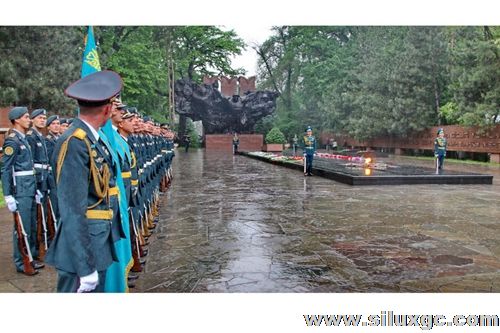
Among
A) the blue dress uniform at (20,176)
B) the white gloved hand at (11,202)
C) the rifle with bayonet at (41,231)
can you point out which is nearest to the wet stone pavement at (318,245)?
the rifle with bayonet at (41,231)

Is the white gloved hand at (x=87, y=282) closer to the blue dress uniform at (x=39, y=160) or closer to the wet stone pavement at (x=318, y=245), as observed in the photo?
the wet stone pavement at (x=318, y=245)

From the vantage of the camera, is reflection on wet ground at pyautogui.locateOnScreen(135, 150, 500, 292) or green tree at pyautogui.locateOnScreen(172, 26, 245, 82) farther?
green tree at pyautogui.locateOnScreen(172, 26, 245, 82)

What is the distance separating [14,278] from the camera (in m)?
4.69

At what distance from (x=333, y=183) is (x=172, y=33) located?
28708 millimetres

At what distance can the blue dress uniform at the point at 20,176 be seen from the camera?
502 cm

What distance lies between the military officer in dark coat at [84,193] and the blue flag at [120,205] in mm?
285

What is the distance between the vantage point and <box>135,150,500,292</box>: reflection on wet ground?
445 centimetres

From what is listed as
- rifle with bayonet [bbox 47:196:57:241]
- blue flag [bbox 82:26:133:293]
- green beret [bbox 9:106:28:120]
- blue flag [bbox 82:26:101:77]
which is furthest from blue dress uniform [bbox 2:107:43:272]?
blue flag [bbox 82:26:101:77]

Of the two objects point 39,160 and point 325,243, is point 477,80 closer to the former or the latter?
point 325,243

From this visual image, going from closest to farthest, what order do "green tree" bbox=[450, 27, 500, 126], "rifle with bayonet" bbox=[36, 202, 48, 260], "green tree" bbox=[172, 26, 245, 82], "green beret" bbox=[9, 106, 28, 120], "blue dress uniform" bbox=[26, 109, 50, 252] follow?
1. "green beret" bbox=[9, 106, 28, 120]
2. "rifle with bayonet" bbox=[36, 202, 48, 260]
3. "blue dress uniform" bbox=[26, 109, 50, 252]
4. "green tree" bbox=[450, 27, 500, 126]
5. "green tree" bbox=[172, 26, 245, 82]

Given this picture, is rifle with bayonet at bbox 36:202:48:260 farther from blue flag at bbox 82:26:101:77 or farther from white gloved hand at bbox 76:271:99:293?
white gloved hand at bbox 76:271:99:293

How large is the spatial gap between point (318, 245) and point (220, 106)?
33447mm

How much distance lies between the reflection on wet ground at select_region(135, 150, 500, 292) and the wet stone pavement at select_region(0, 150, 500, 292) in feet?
0.04

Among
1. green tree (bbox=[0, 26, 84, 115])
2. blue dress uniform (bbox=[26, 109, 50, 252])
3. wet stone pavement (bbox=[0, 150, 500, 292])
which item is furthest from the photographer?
green tree (bbox=[0, 26, 84, 115])
